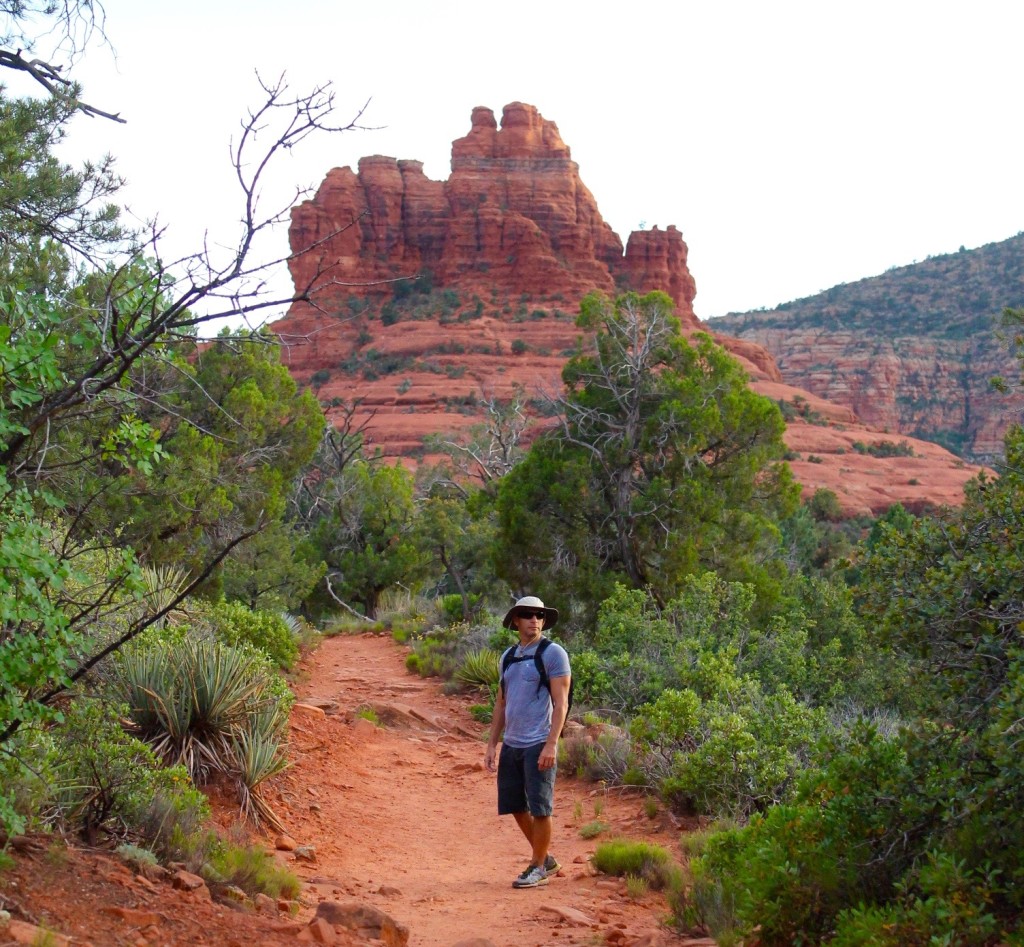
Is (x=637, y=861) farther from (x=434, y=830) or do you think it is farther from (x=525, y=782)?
(x=434, y=830)

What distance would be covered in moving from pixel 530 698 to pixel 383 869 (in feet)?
5.71

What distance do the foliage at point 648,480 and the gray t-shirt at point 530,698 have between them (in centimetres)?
811

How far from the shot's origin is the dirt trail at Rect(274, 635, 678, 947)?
5.96 metres

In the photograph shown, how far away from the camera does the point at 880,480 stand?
6059 cm

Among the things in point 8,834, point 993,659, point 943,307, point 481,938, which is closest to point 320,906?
point 481,938

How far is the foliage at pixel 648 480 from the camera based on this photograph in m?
15.1

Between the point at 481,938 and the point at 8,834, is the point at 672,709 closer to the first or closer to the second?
the point at 481,938

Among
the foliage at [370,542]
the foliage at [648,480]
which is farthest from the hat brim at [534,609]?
the foliage at [370,542]

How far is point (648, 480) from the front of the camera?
15.7 m

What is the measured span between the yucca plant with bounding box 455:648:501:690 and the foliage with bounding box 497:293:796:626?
1637mm

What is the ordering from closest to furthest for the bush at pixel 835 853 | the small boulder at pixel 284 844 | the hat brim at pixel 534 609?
the bush at pixel 835 853 → the hat brim at pixel 534 609 → the small boulder at pixel 284 844

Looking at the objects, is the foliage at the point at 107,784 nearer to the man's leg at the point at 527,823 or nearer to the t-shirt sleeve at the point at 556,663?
the man's leg at the point at 527,823

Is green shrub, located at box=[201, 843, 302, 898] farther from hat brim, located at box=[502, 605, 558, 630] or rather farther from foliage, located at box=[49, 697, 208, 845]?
hat brim, located at box=[502, 605, 558, 630]

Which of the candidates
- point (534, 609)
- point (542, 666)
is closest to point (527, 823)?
point (542, 666)
